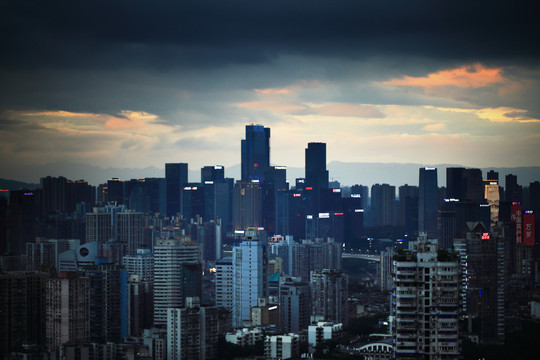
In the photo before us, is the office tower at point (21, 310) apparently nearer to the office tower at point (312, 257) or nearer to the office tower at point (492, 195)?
the office tower at point (312, 257)

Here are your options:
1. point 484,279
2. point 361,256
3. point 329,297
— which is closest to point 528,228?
point 329,297

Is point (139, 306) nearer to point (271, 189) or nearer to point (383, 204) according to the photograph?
point (383, 204)

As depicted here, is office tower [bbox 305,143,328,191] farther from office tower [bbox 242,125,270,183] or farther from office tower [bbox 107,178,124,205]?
office tower [bbox 107,178,124,205]

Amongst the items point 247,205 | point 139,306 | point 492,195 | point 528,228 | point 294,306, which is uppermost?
point 492,195

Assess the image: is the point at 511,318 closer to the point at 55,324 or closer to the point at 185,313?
the point at 185,313

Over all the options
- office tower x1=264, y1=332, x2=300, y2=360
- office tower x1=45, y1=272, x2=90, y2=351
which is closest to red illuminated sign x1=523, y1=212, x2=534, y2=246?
office tower x1=264, y1=332, x2=300, y2=360

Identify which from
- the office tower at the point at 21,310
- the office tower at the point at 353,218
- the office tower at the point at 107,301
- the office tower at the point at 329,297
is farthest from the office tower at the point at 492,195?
the office tower at the point at 21,310
